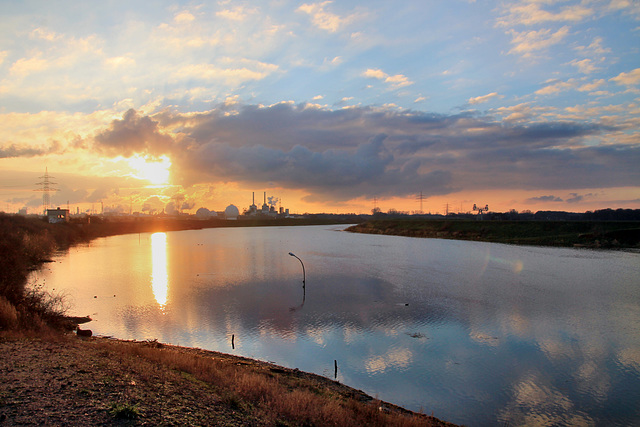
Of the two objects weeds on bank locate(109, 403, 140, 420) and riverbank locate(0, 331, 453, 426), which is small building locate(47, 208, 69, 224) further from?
weeds on bank locate(109, 403, 140, 420)

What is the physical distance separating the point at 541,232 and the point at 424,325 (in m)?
87.7

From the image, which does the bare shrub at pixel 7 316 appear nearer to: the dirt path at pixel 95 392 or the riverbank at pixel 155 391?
the riverbank at pixel 155 391

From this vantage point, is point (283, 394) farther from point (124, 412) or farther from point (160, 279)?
point (160, 279)

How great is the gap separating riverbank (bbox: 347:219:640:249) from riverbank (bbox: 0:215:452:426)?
286ft

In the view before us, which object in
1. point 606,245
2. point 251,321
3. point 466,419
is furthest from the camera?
point 606,245

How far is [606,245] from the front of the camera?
78.7m

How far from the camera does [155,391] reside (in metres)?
11.5

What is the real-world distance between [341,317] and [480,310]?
36.9 ft

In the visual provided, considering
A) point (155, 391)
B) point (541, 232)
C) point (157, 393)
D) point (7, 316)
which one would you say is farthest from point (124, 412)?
point (541, 232)

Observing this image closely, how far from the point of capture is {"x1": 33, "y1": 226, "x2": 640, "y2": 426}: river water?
15.9 metres

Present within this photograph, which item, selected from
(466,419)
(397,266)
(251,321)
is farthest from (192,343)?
(397,266)

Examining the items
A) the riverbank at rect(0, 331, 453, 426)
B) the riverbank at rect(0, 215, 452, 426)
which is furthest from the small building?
the riverbank at rect(0, 331, 453, 426)

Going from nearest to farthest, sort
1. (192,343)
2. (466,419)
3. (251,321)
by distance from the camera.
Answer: (466,419) < (192,343) < (251,321)

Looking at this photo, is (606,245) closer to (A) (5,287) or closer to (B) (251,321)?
(B) (251,321)
